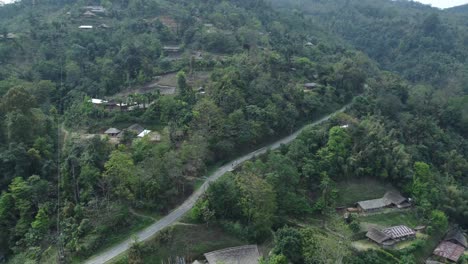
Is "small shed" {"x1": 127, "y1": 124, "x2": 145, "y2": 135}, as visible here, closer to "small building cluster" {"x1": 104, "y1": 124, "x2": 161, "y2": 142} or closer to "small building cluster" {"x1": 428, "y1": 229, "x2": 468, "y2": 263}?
"small building cluster" {"x1": 104, "y1": 124, "x2": 161, "y2": 142}

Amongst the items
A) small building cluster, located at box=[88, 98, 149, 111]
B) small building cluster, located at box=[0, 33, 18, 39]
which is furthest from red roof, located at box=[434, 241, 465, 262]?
small building cluster, located at box=[0, 33, 18, 39]

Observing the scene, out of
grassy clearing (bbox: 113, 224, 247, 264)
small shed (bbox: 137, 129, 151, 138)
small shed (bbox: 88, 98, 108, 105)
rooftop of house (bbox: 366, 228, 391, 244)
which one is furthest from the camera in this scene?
small shed (bbox: 88, 98, 108, 105)

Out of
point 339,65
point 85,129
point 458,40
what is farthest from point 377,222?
point 458,40

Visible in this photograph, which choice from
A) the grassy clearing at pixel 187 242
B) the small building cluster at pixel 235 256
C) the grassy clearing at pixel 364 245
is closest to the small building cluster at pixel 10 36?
the grassy clearing at pixel 187 242

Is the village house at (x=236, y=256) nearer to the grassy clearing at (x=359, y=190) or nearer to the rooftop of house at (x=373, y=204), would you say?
the grassy clearing at (x=359, y=190)

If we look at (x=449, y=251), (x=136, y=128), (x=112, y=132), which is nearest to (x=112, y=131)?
(x=112, y=132)

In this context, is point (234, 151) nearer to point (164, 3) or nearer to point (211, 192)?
point (211, 192)

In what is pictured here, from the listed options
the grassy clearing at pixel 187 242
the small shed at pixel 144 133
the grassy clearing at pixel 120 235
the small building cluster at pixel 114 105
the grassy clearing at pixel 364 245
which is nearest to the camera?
the grassy clearing at pixel 120 235
